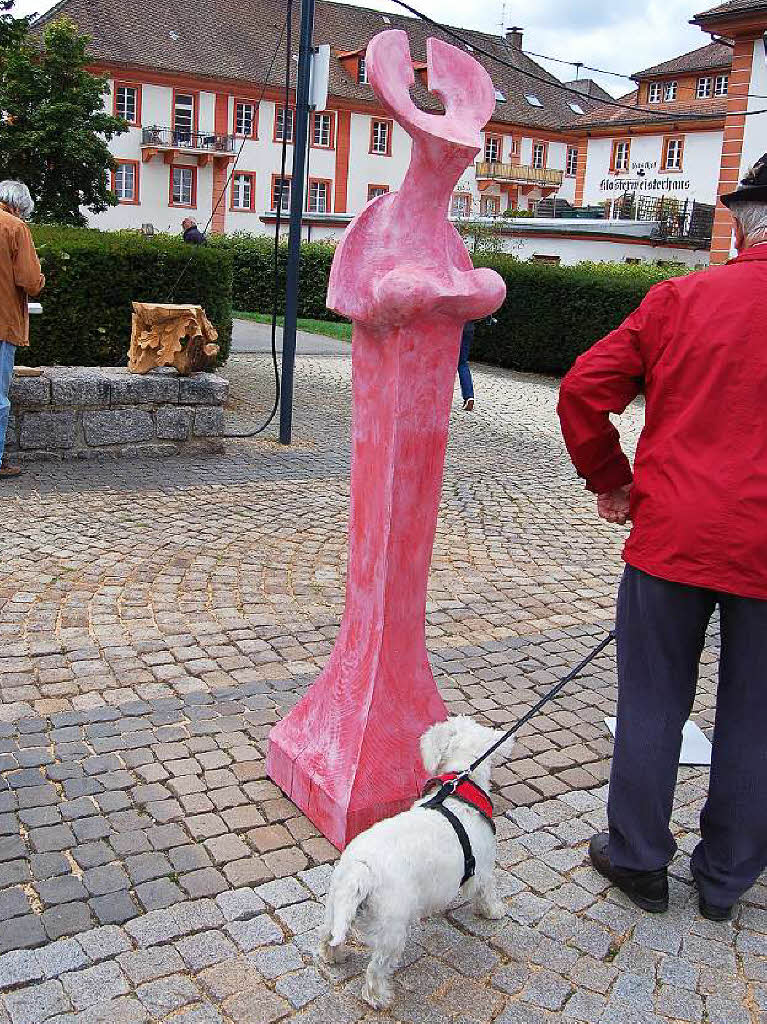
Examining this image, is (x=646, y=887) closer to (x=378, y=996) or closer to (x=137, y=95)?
(x=378, y=996)

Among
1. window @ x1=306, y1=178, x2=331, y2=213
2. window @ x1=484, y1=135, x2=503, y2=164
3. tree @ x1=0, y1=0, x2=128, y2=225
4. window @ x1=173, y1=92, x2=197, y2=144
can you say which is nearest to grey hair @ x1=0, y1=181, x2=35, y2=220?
tree @ x1=0, y1=0, x2=128, y2=225

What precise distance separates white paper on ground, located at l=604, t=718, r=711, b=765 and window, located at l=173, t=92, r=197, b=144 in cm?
4893

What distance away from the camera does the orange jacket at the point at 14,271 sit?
7.06 meters

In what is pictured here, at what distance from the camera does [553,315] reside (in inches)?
682

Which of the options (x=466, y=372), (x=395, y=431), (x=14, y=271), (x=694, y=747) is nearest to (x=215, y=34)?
Answer: (x=466, y=372)

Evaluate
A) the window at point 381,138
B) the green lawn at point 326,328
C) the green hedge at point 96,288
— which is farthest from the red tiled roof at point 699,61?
the green hedge at point 96,288

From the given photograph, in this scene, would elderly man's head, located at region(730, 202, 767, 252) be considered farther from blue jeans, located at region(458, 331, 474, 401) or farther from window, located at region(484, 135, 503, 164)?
window, located at region(484, 135, 503, 164)

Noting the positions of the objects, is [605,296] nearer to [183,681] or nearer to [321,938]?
[183,681]

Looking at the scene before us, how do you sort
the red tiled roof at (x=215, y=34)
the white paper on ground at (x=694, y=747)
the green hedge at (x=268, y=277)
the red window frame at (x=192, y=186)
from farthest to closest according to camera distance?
the red window frame at (x=192, y=186), the red tiled roof at (x=215, y=34), the green hedge at (x=268, y=277), the white paper on ground at (x=694, y=747)

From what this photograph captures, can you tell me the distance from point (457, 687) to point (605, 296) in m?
13.1

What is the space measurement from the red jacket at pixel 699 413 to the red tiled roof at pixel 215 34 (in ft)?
153

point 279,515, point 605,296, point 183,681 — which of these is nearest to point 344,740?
point 183,681

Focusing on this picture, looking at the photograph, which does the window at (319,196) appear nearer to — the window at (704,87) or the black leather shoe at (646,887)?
the window at (704,87)

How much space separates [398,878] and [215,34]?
53.0 meters
